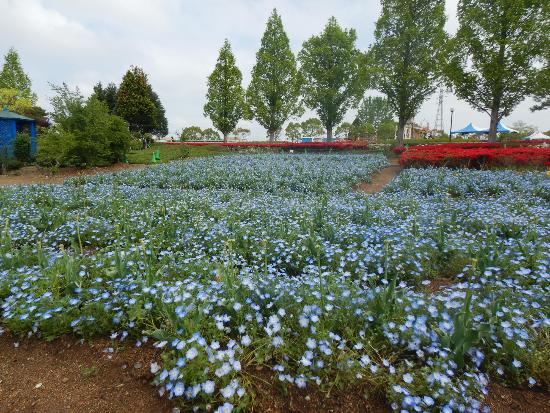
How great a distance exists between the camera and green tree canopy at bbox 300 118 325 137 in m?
65.8

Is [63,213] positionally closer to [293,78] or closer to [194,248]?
[194,248]

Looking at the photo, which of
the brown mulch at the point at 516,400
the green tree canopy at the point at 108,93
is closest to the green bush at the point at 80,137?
the brown mulch at the point at 516,400

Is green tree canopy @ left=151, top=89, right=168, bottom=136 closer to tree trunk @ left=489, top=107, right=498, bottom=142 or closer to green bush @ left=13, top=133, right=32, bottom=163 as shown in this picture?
green bush @ left=13, top=133, right=32, bottom=163

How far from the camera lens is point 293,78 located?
3219cm

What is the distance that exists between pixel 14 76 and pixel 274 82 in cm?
2870

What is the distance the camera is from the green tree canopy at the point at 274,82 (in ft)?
105

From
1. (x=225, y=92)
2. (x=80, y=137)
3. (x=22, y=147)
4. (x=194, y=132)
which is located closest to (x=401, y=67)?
(x=225, y=92)

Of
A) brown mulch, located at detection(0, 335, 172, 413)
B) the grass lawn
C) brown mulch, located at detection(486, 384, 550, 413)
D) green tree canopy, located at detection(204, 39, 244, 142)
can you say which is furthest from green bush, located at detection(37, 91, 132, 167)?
green tree canopy, located at detection(204, 39, 244, 142)

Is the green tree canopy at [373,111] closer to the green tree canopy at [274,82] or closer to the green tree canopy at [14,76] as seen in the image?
the green tree canopy at [274,82]

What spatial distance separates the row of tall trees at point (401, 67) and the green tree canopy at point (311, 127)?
33967 mm

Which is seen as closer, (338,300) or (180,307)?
(180,307)

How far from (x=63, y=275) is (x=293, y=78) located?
3267 centimetres

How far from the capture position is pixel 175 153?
2192cm

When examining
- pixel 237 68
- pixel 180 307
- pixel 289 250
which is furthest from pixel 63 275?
pixel 237 68
